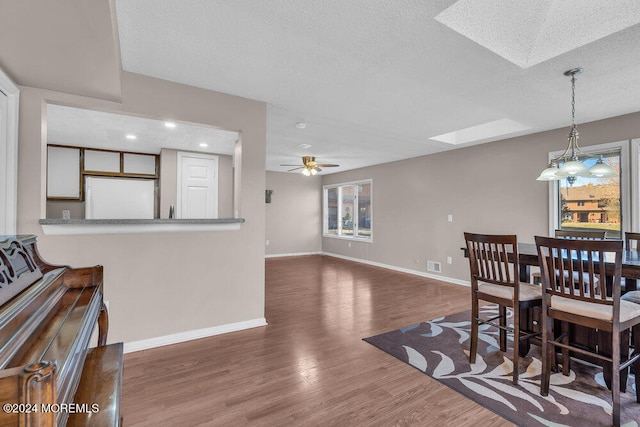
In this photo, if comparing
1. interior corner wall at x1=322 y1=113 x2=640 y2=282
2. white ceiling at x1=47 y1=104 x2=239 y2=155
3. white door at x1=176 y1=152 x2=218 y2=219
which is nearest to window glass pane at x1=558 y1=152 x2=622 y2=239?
interior corner wall at x1=322 y1=113 x2=640 y2=282

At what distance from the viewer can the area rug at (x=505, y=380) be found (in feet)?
5.85

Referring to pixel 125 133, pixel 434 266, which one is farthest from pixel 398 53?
pixel 434 266

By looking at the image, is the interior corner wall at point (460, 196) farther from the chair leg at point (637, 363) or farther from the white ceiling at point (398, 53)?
the chair leg at point (637, 363)

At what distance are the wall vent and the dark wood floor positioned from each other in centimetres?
209

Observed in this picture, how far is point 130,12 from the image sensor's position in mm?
1770

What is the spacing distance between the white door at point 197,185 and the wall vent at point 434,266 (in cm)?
422

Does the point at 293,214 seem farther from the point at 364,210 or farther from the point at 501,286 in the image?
the point at 501,286

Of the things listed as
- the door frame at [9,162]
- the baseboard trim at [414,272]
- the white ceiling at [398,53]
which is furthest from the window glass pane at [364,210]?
the door frame at [9,162]

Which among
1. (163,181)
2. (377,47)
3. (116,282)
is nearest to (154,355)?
(116,282)

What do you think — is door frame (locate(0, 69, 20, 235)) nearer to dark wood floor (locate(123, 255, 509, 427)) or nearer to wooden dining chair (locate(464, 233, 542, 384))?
dark wood floor (locate(123, 255, 509, 427))

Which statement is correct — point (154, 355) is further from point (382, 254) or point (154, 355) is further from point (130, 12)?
point (382, 254)

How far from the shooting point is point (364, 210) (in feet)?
24.9

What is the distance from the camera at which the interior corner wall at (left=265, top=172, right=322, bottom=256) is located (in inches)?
320

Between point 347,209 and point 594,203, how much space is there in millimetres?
5257
